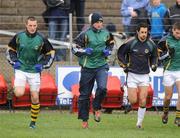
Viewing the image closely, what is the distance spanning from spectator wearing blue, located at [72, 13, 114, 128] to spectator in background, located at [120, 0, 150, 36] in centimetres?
529

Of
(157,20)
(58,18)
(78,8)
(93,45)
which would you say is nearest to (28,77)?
(93,45)

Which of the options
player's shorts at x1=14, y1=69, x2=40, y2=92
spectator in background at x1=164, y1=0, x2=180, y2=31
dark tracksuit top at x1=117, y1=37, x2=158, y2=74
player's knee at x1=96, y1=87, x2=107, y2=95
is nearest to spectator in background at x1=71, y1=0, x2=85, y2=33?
spectator in background at x1=164, y1=0, x2=180, y2=31

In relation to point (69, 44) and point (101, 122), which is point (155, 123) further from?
point (69, 44)

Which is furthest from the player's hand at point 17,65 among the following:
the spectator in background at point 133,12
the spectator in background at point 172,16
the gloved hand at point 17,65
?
the spectator in background at point 172,16

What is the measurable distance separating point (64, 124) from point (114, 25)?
592cm

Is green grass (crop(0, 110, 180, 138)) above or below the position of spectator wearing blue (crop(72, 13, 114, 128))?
below

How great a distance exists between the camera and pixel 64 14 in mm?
22578

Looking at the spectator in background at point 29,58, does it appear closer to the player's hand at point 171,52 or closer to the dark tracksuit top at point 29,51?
the dark tracksuit top at point 29,51

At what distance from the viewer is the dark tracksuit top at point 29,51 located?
16953 millimetres

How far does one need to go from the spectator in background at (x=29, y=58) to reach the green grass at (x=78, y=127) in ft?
2.35

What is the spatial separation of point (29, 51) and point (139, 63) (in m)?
2.33

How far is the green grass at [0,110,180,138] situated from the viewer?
51.9 ft

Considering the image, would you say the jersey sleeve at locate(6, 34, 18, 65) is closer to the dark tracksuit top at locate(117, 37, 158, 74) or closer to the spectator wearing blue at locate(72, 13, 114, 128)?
the spectator wearing blue at locate(72, 13, 114, 128)

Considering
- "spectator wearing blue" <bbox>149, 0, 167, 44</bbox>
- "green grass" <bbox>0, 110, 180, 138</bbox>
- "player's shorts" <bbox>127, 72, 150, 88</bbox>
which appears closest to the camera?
"green grass" <bbox>0, 110, 180, 138</bbox>
